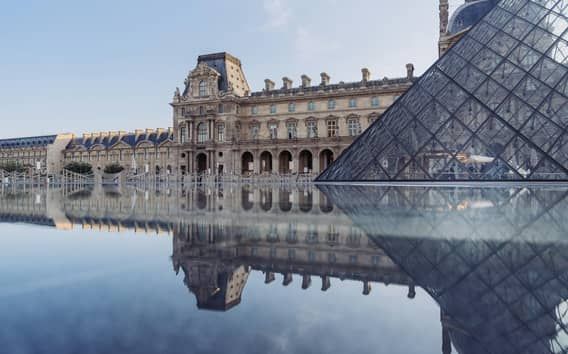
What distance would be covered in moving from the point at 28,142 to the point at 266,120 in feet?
169

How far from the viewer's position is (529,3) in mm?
15617

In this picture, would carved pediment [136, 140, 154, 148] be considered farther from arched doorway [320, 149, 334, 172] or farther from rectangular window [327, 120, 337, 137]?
rectangular window [327, 120, 337, 137]

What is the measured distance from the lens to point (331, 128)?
40094 millimetres

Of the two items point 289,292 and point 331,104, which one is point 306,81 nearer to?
point 331,104

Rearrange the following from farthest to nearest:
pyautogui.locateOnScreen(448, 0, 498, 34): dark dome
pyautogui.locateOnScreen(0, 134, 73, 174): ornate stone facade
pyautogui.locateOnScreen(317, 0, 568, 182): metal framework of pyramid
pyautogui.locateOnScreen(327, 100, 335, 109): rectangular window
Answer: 1. pyautogui.locateOnScreen(0, 134, 73, 174): ornate stone facade
2. pyautogui.locateOnScreen(327, 100, 335, 109): rectangular window
3. pyautogui.locateOnScreen(448, 0, 498, 34): dark dome
4. pyautogui.locateOnScreen(317, 0, 568, 182): metal framework of pyramid

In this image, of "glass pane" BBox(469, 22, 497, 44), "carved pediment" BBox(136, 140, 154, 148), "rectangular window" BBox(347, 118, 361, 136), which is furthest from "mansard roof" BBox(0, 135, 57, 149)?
"glass pane" BBox(469, 22, 497, 44)

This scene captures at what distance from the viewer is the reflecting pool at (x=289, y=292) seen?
1.32 meters

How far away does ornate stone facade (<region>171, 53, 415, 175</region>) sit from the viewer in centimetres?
3859

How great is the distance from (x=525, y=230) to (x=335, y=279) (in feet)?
8.16

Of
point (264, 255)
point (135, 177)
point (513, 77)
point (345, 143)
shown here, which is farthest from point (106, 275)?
point (345, 143)

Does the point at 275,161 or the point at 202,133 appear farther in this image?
the point at 202,133

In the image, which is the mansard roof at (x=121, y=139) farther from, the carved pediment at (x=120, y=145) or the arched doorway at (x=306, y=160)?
the arched doorway at (x=306, y=160)

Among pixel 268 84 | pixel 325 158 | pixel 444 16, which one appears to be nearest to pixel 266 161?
pixel 325 158

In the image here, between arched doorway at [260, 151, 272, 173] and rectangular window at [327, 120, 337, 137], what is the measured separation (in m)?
7.32
